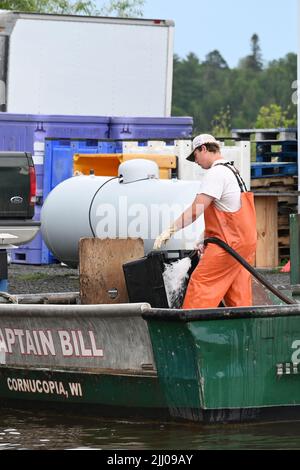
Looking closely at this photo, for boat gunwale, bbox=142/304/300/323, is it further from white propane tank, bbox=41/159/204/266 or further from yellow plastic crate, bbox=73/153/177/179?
yellow plastic crate, bbox=73/153/177/179

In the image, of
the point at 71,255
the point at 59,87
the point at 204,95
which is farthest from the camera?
the point at 204,95

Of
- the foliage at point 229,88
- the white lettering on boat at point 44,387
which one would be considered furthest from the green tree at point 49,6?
the foliage at point 229,88

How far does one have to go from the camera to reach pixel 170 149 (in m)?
17.8

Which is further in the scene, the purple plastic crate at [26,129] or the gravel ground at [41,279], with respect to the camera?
the purple plastic crate at [26,129]

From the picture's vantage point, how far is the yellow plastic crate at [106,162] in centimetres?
1762

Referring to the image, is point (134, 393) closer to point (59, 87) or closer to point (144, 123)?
point (144, 123)

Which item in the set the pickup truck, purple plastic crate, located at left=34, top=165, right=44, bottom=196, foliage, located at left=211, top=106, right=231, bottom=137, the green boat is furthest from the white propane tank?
foliage, located at left=211, top=106, right=231, bottom=137

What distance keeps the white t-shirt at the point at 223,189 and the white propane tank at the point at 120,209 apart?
4.04 meters

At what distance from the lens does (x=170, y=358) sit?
9.49 m

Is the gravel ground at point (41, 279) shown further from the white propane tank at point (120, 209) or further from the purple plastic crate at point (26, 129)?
the purple plastic crate at point (26, 129)

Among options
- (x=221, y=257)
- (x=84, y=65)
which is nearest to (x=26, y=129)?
(x=84, y=65)
